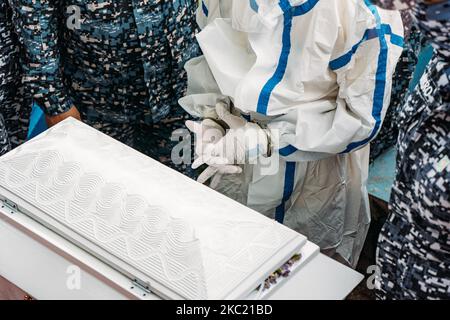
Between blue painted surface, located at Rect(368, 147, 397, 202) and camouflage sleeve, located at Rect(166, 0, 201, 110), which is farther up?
camouflage sleeve, located at Rect(166, 0, 201, 110)

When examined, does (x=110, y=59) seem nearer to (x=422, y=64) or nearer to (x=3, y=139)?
(x=3, y=139)

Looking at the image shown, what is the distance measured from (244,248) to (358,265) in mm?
919

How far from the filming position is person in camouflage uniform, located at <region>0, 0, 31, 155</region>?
5.57 feet

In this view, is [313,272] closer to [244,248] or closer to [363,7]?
[244,248]

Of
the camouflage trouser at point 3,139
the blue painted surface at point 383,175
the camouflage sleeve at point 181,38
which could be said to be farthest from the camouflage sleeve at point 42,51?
the blue painted surface at point 383,175

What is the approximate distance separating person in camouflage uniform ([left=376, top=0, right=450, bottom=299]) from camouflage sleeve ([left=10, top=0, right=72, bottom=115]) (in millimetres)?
848

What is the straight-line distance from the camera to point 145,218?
1169 mm

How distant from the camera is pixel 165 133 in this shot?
1929 mm

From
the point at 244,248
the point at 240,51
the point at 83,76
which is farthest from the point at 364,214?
the point at 83,76

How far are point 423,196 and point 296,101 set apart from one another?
0.39 meters

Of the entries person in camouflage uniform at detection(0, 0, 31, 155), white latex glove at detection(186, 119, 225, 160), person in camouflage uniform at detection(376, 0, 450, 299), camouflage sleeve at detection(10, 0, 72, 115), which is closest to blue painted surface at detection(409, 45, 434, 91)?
person in camouflage uniform at detection(376, 0, 450, 299)

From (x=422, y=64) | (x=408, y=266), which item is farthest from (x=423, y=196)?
(x=422, y=64)

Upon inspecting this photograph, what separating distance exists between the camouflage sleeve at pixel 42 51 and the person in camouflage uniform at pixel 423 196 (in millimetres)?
848

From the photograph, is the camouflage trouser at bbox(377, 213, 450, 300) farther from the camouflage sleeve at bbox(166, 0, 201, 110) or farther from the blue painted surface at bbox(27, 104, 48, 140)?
the blue painted surface at bbox(27, 104, 48, 140)
